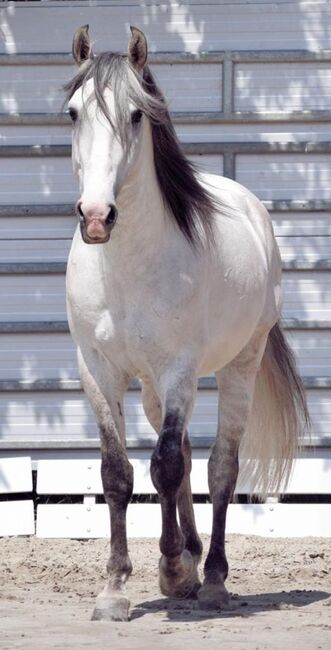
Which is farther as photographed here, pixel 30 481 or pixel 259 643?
pixel 30 481

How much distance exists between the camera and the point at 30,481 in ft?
29.1

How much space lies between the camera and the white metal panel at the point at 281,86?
9.60m

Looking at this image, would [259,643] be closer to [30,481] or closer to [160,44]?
[30,481]

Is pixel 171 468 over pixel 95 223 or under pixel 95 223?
under

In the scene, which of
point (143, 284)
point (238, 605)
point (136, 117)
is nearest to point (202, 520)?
point (238, 605)

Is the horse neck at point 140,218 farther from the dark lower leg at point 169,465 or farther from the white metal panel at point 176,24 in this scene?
the white metal panel at point 176,24

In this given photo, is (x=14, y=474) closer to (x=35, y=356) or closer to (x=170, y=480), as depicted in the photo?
(x=35, y=356)

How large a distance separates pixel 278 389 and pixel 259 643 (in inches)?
101

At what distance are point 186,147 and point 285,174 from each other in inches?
26.4

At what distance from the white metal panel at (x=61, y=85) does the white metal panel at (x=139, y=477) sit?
2.39 m

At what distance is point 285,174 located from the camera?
9609mm

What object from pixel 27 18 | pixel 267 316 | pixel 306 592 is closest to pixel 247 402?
pixel 267 316

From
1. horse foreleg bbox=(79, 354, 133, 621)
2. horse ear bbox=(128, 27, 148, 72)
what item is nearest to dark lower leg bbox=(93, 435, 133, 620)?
horse foreleg bbox=(79, 354, 133, 621)

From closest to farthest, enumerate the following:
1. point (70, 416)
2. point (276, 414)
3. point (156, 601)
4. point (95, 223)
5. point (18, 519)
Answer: point (95, 223)
point (156, 601)
point (276, 414)
point (18, 519)
point (70, 416)
